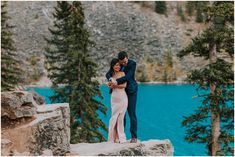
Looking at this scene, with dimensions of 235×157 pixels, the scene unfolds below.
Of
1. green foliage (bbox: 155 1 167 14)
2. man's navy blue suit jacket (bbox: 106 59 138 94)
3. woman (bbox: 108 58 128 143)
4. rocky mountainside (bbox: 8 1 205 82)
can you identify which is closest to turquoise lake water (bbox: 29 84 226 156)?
woman (bbox: 108 58 128 143)

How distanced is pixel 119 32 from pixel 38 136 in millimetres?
127472

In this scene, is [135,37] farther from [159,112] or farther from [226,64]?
[226,64]

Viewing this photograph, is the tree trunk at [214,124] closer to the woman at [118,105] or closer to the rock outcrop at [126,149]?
the rock outcrop at [126,149]

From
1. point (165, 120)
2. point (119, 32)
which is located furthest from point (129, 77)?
point (119, 32)

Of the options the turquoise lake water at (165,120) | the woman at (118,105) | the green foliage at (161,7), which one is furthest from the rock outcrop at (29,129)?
the green foliage at (161,7)

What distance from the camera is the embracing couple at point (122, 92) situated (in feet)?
42.6

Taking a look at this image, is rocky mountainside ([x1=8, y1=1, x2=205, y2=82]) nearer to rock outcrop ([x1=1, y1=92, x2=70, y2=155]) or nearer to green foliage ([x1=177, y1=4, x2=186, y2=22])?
green foliage ([x1=177, y1=4, x2=186, y2=22])

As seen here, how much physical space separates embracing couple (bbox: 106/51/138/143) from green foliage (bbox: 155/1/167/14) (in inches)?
5453

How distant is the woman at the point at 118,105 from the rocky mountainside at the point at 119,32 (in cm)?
10821

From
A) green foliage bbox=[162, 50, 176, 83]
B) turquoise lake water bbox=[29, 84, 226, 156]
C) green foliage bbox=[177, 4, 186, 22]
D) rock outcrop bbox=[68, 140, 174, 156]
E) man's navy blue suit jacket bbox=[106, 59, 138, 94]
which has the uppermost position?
green foliage bbox=[177, 4, 186, 22]

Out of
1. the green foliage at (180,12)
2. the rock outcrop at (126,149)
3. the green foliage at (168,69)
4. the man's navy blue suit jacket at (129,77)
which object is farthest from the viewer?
the green foliage at (180,12)

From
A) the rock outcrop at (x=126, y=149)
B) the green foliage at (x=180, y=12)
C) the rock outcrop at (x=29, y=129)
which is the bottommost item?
the rock outcrop at (x=126, y=149)

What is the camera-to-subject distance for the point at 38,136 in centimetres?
1203

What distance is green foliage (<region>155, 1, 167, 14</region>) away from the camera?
489 feet
